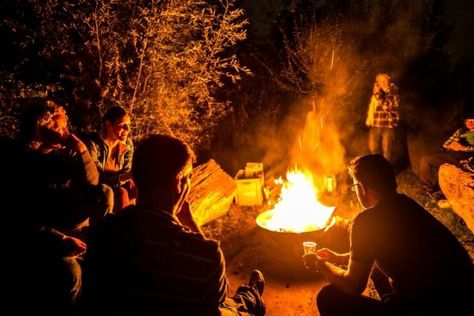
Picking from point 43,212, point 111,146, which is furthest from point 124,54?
point 43,212

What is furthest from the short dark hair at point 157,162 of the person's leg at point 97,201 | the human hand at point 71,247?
the person's leg at point 97,201

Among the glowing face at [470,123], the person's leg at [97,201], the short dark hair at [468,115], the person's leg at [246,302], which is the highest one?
the short dark hair at [468,115]

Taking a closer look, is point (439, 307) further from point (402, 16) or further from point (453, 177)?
point (402, 16)

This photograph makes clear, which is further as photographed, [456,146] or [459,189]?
[456,146]

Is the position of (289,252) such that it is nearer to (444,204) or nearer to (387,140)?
(444,204)

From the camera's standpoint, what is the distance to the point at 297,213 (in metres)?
5.96

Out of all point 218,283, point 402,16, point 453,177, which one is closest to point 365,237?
point 218,283

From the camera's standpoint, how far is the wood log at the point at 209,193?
6.51m

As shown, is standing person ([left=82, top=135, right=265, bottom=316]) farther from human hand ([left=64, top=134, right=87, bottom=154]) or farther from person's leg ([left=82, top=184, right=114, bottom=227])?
human hand ([left=64, top=134, right=87, bottom=154])

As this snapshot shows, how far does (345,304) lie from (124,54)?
5.35 metres

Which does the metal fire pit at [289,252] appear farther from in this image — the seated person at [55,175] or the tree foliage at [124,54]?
the tree foliage at [124,54]

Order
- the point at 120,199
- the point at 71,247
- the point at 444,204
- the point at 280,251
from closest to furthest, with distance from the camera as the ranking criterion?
the point at 71,247 < the point at 120,199 < the point at 280,251 < the point at 444,204

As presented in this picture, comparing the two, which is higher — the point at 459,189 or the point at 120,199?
the point at 120,199

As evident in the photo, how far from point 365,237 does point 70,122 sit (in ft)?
16.3
